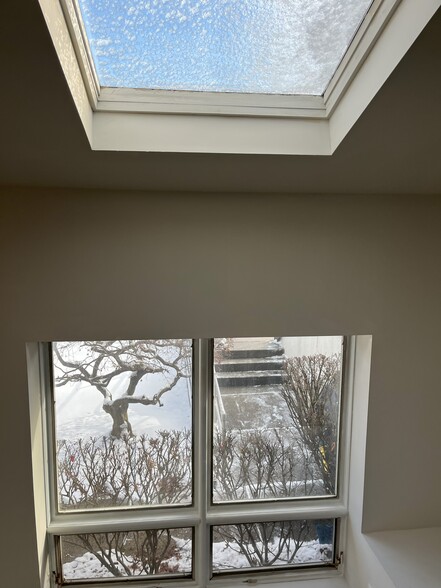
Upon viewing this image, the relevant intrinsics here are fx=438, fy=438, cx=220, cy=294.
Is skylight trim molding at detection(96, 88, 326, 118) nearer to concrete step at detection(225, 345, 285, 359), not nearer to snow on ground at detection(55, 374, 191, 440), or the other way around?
concrete step at detection(225, 345, 285, 359)

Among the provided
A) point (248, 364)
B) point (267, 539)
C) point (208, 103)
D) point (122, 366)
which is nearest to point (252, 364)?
point (248, 364)

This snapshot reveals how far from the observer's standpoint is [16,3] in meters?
0.66

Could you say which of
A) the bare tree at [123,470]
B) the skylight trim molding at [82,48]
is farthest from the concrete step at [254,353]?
the skylight trim molding at [82,48]

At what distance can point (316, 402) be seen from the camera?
187 cm

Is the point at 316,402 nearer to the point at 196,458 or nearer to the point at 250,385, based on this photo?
the point at 250,385

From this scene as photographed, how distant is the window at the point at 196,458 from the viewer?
1.76 meters

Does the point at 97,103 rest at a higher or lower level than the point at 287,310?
higher

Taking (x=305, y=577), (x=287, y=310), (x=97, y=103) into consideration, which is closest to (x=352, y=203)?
(x=287, y=310)

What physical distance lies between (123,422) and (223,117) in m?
1.23

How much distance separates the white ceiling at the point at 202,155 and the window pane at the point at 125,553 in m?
1.44

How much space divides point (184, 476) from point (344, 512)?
2.34 feet

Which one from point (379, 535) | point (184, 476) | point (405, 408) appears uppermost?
point (405, 408)

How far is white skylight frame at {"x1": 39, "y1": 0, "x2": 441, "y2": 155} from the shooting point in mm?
1047

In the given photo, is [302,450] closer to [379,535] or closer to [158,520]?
[379,535]
